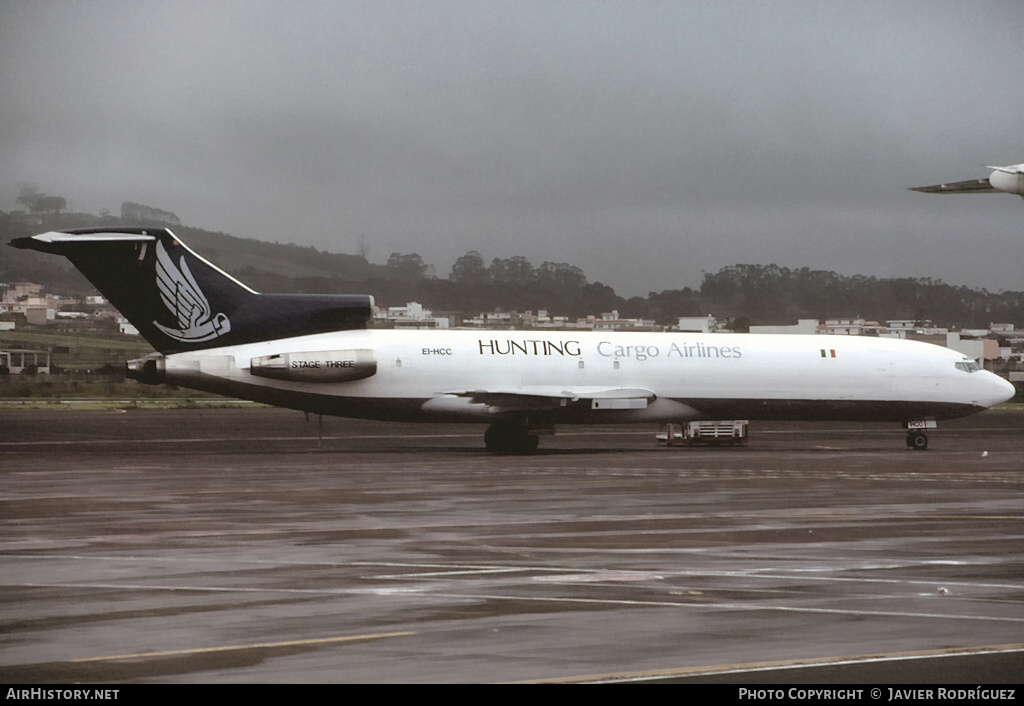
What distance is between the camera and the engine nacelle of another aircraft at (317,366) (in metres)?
38.1

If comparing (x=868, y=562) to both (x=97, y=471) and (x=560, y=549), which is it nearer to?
(x=560, y=549)

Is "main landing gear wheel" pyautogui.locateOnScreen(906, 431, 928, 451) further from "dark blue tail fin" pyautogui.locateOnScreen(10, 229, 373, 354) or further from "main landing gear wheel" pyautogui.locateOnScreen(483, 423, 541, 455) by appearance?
"dark blue tail fin" pyautogui.locateOnScreen(10, 229, 373, 354)

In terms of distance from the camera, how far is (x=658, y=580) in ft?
47.2

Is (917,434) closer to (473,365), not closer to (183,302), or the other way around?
(473,365)

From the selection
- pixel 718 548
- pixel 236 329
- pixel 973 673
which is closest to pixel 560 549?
pixel 718 548

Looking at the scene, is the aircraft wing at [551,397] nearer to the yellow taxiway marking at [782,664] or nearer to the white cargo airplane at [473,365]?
the white cargo airplane at [473,365]

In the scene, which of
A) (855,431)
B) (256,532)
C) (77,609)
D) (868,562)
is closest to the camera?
(77,609)

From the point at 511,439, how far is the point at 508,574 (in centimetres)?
2552

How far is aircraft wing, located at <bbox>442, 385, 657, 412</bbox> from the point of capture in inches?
1542

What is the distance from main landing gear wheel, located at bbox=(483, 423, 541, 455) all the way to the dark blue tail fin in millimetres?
7203

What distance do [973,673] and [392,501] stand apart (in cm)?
1514

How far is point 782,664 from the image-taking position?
9977mm

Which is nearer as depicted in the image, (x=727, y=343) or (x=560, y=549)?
(x=560, y=549)

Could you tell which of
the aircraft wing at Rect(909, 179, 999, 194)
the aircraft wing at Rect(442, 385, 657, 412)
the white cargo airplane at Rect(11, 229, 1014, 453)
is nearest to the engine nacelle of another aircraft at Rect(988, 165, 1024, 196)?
the aircraft wing at Rect(909, 179, 999, 194)
